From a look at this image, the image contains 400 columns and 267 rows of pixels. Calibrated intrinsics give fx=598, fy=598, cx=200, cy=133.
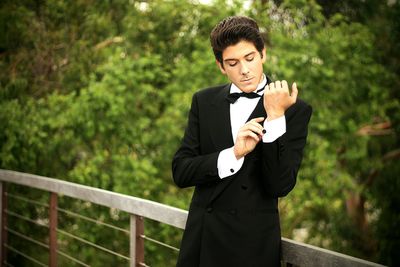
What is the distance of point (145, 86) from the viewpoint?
785 centimetres

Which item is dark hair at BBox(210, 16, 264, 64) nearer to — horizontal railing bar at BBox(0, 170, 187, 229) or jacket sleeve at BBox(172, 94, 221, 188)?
jacket sleeve at BBox(172, 94, 221, 188)

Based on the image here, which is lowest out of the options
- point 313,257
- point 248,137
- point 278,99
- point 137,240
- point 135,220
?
point 137,240

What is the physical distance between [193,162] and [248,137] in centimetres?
29

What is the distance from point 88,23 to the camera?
7.75m

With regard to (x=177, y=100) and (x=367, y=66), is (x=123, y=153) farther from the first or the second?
(x=367, y=66)

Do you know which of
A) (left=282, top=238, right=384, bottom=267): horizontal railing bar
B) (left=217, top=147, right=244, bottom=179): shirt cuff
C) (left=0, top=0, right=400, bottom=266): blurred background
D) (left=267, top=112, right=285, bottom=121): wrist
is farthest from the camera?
(left=0, top=0, right=400, bottom=266): blurred background

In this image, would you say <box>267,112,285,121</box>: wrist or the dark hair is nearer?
<box>267,112,285,121</box>: wrist

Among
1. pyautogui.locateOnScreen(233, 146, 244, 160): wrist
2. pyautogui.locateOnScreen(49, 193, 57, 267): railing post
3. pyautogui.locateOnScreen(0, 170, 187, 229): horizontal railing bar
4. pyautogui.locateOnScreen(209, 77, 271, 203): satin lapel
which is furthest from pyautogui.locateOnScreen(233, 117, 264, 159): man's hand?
pyautogui.locateOnScreen(49, 193, 57, 267): railing post

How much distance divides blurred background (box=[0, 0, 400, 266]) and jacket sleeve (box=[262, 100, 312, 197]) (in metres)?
4.61

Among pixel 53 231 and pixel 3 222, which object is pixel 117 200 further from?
pixel 3 222

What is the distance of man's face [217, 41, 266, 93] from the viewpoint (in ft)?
7.16

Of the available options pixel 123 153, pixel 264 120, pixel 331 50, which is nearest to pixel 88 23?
pixel 123 153

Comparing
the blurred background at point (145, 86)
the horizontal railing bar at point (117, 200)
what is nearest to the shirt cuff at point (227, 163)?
the horizontal railing bar at point (117, 200)

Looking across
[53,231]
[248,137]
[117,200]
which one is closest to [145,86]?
[53,231]
